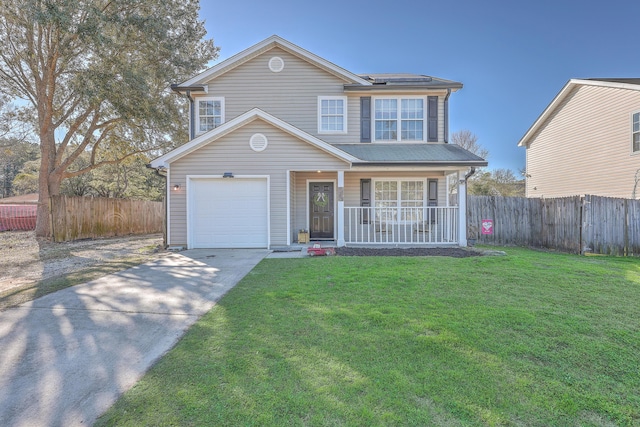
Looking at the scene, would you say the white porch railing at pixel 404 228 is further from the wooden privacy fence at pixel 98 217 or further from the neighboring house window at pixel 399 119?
the wooden privacy fence at pixel 98 217

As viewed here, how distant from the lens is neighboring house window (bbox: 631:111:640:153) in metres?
11.5

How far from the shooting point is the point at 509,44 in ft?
60.1

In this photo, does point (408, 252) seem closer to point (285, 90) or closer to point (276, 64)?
point (285, 90)

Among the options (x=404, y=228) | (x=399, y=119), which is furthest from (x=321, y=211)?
(x=399, y=119)

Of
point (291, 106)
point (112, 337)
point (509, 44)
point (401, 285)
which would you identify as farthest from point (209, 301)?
point (509, 44)

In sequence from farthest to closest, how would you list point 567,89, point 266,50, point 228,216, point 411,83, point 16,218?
point 16,218, point 567,89, point 411,83, point 266,50, point 228,216

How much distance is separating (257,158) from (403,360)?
25.4ft

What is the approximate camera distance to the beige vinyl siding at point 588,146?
1206cm

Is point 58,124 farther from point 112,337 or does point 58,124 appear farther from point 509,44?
point 509,44

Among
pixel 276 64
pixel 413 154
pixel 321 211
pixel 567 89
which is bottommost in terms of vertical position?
pixel 321 211

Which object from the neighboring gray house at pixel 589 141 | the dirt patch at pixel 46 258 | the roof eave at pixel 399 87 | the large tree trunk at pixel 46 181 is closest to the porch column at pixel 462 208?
the roof eave at pixel 399 87

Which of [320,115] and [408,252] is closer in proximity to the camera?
[408,252]

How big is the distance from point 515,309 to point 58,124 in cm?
1861

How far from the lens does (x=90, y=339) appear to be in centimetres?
341
